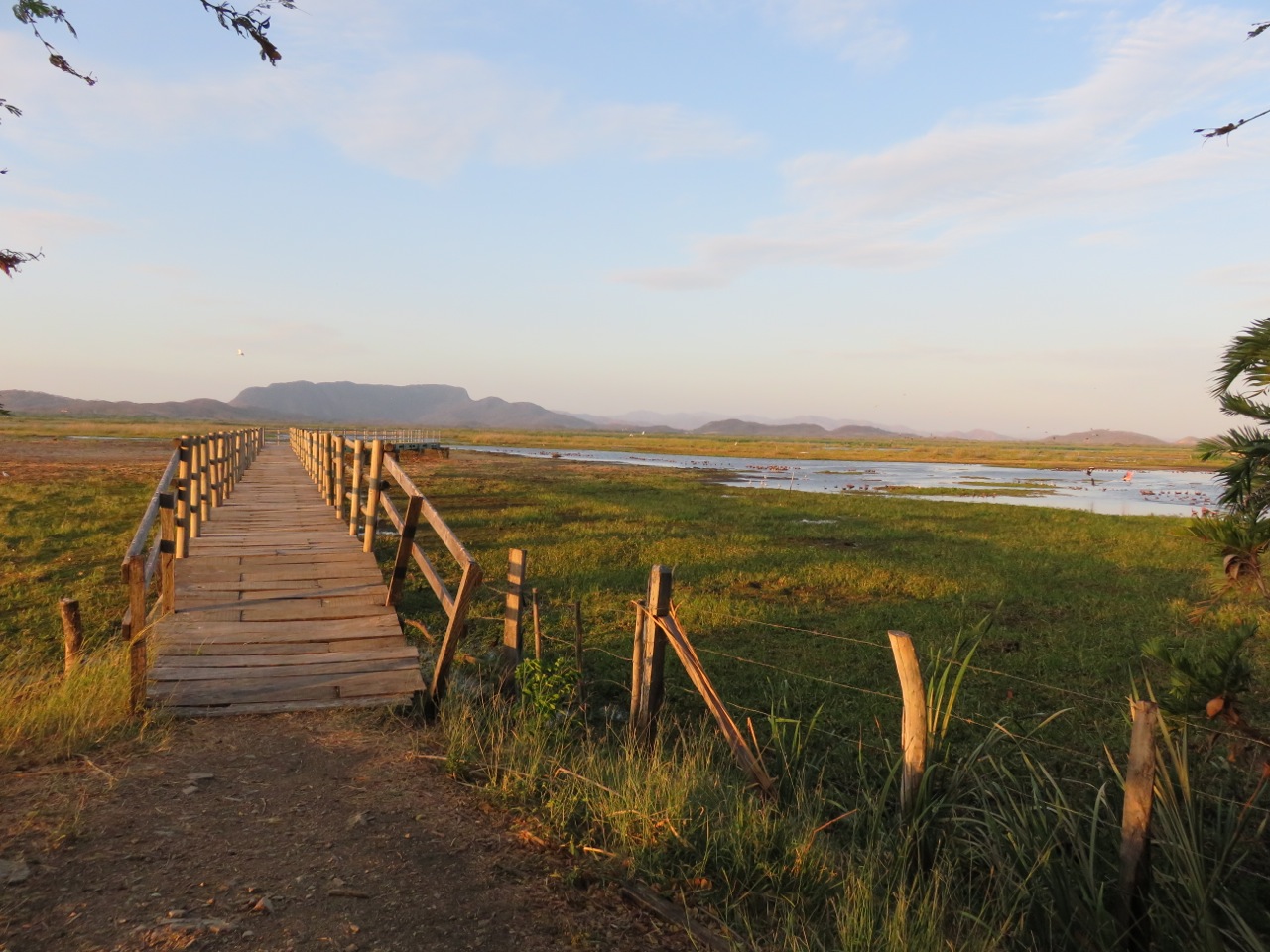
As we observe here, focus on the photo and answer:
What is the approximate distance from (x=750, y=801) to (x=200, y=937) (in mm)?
2542

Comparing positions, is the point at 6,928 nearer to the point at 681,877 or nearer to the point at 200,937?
the point at 200,937

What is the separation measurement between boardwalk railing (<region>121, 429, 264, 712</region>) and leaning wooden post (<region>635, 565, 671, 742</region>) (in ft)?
10.6

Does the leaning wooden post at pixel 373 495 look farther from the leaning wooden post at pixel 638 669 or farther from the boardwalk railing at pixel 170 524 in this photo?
the leaning wooden post at pixel 638 669

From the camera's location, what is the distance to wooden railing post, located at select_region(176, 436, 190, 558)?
1000 centimetres

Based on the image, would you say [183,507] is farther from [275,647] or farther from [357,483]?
[275,647]

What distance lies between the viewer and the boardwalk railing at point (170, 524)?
18.4 feet

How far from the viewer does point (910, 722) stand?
13.8 feet

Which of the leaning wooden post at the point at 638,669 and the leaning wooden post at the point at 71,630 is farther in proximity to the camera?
the leaning wooden post at the point at 71,630

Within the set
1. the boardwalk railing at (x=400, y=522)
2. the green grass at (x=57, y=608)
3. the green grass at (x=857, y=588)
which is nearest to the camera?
the green grass at (x=57, y=608)

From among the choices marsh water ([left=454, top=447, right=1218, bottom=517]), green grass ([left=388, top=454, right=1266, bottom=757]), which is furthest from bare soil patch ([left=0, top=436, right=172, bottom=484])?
marsh water ([left=454, top=447, right=1218, bottom=517])

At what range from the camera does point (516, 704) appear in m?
6.23

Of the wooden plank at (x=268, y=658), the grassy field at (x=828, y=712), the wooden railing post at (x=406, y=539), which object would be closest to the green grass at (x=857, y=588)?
the grassy field at (x=828, y=712)

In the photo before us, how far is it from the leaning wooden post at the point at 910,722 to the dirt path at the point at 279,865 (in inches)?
60.4

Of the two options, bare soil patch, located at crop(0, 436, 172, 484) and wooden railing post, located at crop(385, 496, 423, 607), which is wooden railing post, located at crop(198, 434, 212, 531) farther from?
bare soil patch, located at crop(0, 436, 172, 484)
